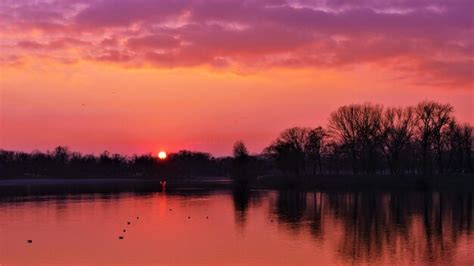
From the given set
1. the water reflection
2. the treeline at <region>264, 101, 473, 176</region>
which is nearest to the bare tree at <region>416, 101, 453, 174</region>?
the treeline at <region>264, 101, 473, 176</region>

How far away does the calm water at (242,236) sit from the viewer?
29.9 m

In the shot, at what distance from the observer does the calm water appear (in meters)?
29.9

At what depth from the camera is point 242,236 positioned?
3806 cm

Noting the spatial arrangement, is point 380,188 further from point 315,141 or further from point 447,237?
point 447,237

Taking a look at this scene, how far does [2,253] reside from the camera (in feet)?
106

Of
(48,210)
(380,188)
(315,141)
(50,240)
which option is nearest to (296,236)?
(50,240)

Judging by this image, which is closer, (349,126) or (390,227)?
(390,227)

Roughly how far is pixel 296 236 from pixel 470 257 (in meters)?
11.8

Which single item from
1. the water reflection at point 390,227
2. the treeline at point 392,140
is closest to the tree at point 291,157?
the treeline at point 392,140

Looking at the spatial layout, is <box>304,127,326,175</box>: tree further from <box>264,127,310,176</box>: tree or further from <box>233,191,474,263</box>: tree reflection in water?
<box>233,191,474,263</box>: tree reflection in water

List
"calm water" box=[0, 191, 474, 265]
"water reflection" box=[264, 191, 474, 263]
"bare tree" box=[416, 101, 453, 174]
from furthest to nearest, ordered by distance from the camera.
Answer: "bare tree" box=[416, 101, 453, 174] < "water reflection" box=[264, 191, 474, 263] < "calm water" box=[0, 191, 474, 265]

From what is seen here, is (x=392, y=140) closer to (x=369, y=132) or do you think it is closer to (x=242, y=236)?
(x=369, y=132)

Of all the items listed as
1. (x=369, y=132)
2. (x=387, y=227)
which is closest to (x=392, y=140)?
(x=369, y=132)

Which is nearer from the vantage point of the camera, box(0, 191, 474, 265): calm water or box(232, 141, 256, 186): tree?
box(0, 191, 474, 265): calm water
